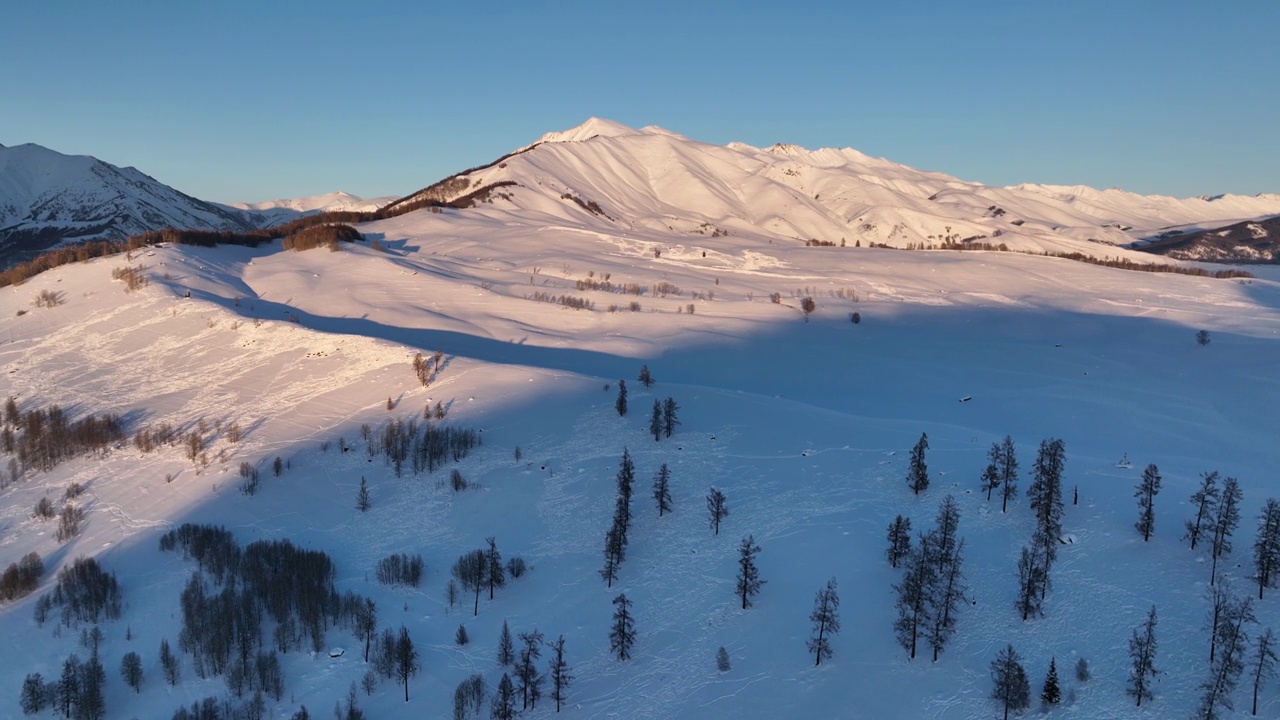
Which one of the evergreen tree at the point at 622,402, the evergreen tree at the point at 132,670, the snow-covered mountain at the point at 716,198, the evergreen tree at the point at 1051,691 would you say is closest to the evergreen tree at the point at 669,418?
the evergreen tree at the point at 622,402

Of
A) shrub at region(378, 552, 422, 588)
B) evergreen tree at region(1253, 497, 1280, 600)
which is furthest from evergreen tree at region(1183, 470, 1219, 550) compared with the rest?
shrub at region(378, 552, 422, 588)

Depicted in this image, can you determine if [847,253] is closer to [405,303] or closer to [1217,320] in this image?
[1217,320]

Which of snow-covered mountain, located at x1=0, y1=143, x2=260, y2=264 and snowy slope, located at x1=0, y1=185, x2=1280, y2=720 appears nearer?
snowy slope, located at x1=0, y1=185, x2=1280, y2=720

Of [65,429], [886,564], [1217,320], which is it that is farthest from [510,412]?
[1217,320]

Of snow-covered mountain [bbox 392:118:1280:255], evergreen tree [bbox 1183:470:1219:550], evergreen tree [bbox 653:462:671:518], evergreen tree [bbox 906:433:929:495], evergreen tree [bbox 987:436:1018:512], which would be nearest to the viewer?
evergreen tree [bbox 1183:470:1219:550]

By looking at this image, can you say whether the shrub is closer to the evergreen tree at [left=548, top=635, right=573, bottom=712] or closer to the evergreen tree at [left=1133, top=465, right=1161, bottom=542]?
the evergreen tree at [left=548, top=635, right=573, bottom=712]
